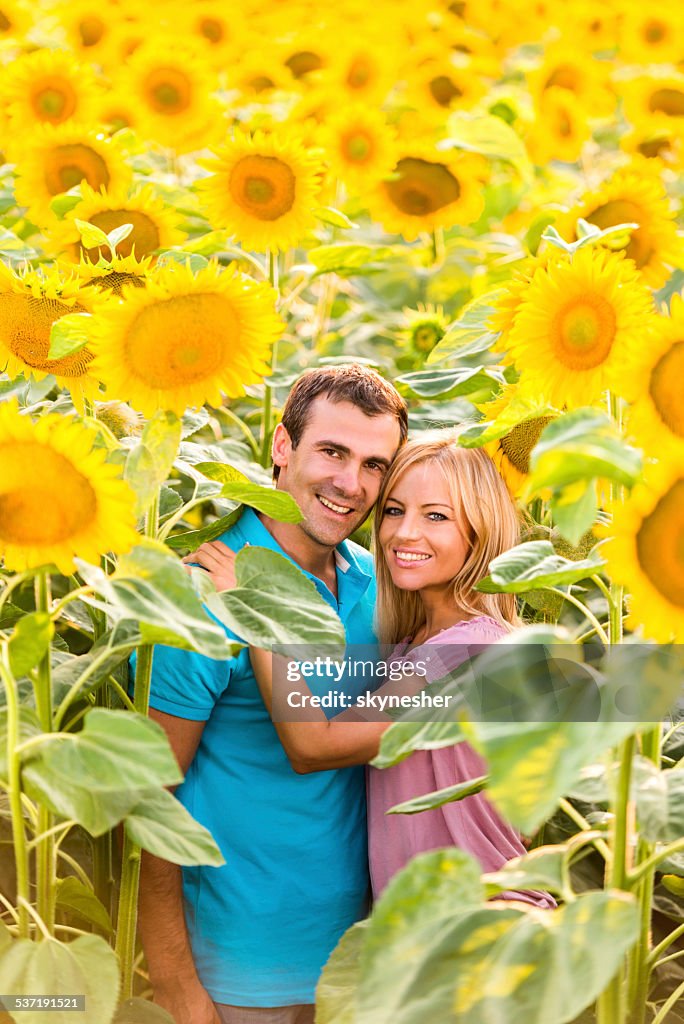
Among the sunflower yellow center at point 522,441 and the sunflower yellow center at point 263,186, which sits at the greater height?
the sunflower yellow center at point 263,186

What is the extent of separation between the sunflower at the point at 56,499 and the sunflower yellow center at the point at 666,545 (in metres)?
0.40

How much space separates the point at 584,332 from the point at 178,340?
38cm

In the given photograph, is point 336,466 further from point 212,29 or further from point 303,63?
point 212,29

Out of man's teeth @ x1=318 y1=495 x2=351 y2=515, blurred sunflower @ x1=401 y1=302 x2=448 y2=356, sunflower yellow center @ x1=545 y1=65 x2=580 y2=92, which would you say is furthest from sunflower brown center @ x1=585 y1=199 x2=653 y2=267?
sunflower yellow center @ x1=545 y1=65 x2=580 y2=92

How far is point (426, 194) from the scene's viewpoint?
217cm

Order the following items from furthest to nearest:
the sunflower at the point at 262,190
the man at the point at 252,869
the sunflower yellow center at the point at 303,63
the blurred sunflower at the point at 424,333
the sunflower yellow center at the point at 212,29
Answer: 1. the sunflower yellow center at the point at 212,29
2. the sunflower yellow center at the point at 303,63
3. the blurred sunflower at the point at 424,333
4. the sunflower at the point at 262,190
5. the man at the point at 252,869

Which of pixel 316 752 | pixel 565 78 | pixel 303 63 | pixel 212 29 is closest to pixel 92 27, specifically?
pixel 212 29

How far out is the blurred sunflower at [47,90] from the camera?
212 cm

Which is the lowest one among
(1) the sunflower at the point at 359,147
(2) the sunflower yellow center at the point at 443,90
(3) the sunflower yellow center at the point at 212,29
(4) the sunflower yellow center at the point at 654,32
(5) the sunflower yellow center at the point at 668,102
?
(1) the sunflower at the point at 359,147

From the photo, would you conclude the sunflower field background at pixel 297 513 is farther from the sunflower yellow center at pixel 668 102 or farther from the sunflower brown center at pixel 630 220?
the sunflower yellow center at pixel 668 102

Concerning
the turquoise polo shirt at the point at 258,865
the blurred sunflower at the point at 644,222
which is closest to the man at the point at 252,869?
the turquoise polo shirt at the point at 258,865

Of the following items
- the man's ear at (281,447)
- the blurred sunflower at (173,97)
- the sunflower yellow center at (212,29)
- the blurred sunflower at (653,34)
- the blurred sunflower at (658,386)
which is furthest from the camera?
the blurred sunflower at (653,34)

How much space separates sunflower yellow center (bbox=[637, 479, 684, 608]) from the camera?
93 centimetres

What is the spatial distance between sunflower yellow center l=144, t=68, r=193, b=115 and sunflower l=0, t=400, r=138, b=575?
144cm
